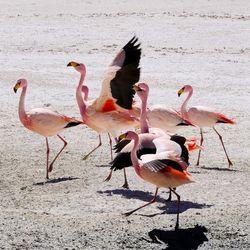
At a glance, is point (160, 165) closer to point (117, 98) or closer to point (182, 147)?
point (182, 147)

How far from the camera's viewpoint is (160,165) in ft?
27.0

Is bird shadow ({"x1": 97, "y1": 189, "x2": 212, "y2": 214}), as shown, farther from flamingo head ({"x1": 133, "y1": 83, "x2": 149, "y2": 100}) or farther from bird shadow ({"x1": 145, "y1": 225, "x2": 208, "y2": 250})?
flamingo head ({"x1": 133, "y1": 83, "x2": 149, "y2": 100})

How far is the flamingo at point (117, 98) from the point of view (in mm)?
10750

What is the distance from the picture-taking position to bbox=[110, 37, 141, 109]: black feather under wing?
35.2 feet

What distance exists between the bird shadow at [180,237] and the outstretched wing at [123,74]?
3.00m

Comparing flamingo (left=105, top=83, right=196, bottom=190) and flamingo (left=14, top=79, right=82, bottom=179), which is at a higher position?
flamingo (left=105, top=83, right=196, bottom=190)

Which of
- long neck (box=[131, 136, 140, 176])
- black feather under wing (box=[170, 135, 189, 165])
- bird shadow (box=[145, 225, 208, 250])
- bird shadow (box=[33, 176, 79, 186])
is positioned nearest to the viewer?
bird shadow (box=[145, 225, 208, 250])

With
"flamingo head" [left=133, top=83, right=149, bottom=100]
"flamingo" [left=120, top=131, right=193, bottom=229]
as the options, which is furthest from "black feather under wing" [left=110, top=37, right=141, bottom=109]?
"flamingo" [left=120, top=131, right=193, bottom=229]

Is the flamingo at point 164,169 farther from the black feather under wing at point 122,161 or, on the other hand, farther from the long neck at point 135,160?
the black feather under wing at point 122,161

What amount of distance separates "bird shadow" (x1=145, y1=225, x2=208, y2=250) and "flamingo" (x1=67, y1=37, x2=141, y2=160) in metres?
3.01

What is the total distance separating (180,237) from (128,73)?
10.5ft

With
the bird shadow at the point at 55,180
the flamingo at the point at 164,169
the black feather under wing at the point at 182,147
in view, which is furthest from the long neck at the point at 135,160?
the bird shadow at the point at 55,180

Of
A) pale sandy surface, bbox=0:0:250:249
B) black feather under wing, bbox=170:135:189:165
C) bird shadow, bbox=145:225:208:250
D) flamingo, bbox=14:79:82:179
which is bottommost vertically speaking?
pale sandy surface, bbox=0:0:250:249

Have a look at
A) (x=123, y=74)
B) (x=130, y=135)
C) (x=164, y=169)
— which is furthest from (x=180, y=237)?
(x=123, y=74)
